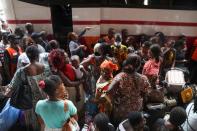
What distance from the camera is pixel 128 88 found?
3.49 metres

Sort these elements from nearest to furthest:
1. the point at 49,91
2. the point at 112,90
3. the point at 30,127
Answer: the point at 49,91
the point at 112,90
the point at 30,127

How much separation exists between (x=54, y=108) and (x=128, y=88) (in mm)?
905

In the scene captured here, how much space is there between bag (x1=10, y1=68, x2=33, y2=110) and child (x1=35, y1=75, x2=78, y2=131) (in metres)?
0.68

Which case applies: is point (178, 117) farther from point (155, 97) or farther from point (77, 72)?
point (77, 72)

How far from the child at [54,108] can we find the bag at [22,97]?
684 mm

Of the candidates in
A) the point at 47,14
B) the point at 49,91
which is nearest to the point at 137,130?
the point at 49,91

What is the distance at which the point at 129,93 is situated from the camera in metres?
3.52

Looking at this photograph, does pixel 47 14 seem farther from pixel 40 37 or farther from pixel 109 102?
pixel 109 102

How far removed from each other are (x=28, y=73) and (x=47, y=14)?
13.2ft

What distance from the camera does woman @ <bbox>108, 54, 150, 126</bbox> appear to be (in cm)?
348

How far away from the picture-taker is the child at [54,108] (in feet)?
10.3

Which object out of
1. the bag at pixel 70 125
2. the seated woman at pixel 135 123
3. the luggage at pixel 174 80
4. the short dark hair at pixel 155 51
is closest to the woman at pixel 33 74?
the bag at pixel 70 125

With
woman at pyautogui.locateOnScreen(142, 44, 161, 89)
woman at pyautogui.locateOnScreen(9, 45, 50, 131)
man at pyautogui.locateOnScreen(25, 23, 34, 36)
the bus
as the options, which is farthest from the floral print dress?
man at pyautogui.locateOnScreen(25, 23, 34, 36)

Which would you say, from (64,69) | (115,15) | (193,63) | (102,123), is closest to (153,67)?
(64,69)
